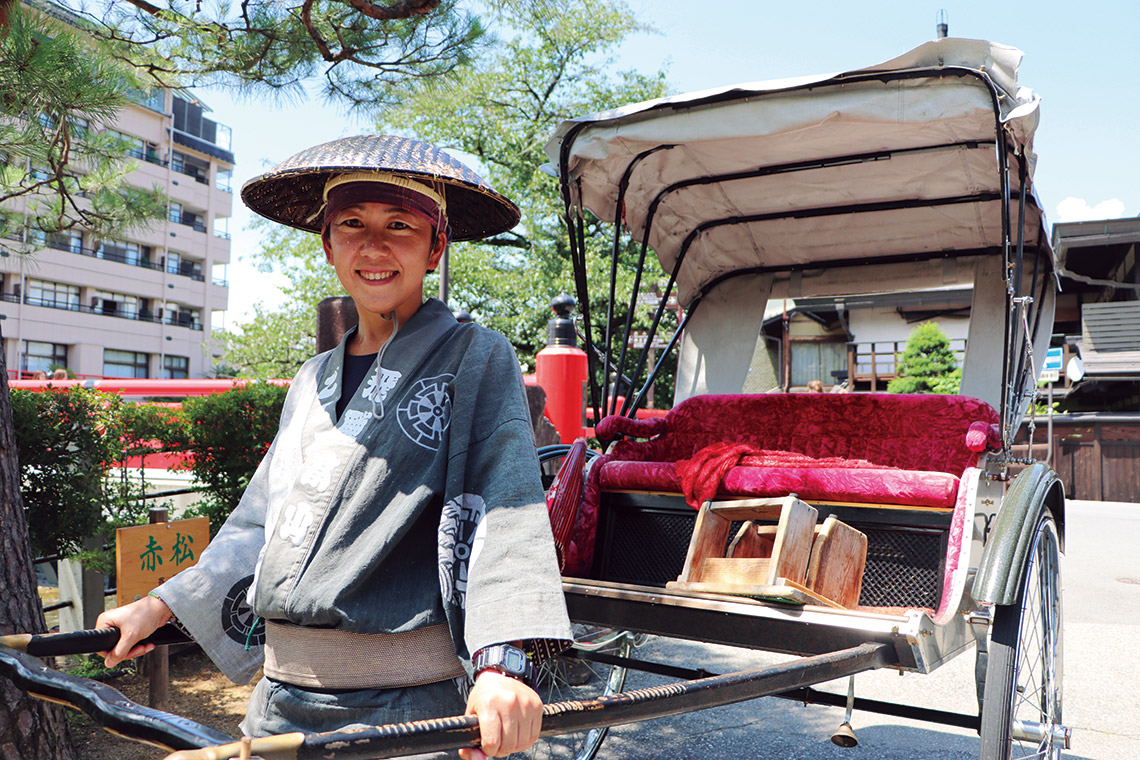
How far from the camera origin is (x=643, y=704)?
3.77 feet

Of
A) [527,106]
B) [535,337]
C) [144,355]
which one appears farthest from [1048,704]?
[144,355]

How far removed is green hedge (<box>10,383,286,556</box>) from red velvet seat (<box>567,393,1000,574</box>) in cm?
215

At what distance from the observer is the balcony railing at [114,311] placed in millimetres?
33000

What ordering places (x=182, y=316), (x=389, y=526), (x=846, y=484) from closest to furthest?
(x=389, y=526), (x=846, y=484), (x=182, y=316)

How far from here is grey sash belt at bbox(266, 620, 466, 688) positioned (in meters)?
1.27

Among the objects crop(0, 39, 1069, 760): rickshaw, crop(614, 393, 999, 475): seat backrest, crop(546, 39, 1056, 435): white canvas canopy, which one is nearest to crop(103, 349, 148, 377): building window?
crop(546, 39, 1056, 435): white canvas canopy

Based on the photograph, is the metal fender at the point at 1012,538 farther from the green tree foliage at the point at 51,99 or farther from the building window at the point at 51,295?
the building window at the point at 51,295

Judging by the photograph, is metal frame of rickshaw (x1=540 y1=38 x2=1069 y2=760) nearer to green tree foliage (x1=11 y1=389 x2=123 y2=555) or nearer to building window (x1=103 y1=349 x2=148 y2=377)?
green tree foliage (x1=11 y1=389 x2=123 y2=555)

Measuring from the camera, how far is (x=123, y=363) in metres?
37.5

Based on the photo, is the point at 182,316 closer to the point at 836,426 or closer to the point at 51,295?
the point at 51,295

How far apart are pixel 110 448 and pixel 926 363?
1374 centimetres

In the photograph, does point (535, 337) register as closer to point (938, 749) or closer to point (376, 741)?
point (938, 749)

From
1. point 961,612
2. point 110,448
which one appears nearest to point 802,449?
point 961,612

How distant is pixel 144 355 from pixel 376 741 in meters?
42.7
